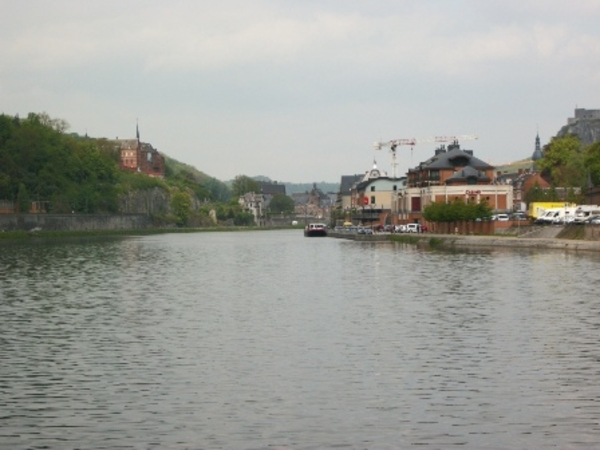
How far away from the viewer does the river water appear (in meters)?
25.1

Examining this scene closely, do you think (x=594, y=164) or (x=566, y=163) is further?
(x=566, y=163)

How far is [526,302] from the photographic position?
5403cm

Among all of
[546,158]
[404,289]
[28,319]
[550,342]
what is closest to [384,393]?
[550,342]

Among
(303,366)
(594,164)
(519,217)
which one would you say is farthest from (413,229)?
(303,366)

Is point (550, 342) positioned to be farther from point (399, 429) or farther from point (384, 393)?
point (399, 429)

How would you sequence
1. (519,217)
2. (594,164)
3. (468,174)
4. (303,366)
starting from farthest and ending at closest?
(468,174)
(594,164)
(519,217)
(303,366)

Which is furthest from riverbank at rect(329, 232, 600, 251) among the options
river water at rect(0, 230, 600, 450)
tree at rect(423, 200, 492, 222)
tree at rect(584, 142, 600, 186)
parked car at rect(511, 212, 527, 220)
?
river water at rect(0, 230, 600, 450)

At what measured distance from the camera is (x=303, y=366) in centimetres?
3400

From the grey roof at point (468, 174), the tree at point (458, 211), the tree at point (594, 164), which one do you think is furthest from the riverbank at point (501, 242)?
the grey roof at point (468, 174)

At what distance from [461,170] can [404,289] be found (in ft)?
406

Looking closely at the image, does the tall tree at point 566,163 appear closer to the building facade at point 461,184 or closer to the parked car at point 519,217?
the building facade at point 461,184

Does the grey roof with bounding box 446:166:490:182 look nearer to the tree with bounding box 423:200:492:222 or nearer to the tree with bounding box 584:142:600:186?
the tree with bounding box 423:200:492:222

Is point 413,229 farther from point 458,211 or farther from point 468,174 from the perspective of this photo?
point 458,211

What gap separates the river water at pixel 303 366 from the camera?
2508cm
